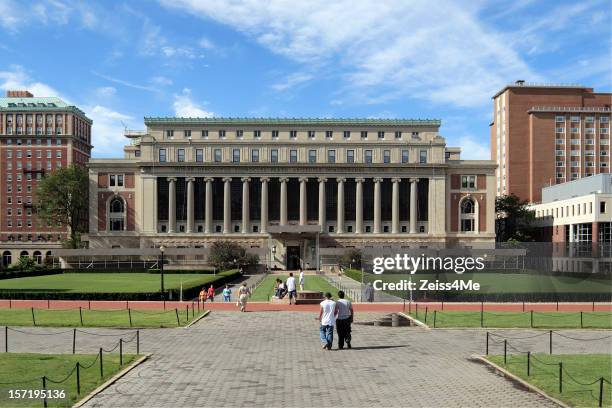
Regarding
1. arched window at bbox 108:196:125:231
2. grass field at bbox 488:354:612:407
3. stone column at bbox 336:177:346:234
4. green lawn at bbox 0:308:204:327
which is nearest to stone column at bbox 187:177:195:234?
arched window at bbox 108:196:125:231

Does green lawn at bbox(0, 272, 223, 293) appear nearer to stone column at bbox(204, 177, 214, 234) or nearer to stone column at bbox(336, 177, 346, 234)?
stone column at bbox(204, 177, 214, 234)

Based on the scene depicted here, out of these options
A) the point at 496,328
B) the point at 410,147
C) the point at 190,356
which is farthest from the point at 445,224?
the point at 190,356

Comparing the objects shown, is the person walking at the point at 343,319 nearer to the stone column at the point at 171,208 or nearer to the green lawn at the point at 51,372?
the green lawn at the point at 51,372

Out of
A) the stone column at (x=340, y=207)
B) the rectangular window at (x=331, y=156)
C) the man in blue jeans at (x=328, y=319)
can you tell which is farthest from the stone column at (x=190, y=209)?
the man in blue jeans at (x=328, y=319)

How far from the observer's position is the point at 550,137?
5433 inches

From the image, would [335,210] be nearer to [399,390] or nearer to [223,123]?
[223,123]

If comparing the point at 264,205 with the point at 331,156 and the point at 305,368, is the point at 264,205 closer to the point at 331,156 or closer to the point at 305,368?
the point at 331,156

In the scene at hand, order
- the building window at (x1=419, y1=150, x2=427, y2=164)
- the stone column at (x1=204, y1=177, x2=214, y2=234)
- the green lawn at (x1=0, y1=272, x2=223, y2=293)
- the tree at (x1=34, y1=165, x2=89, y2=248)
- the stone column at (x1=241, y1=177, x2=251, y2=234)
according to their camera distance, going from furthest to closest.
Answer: the tree at (x1=34, y1=165, x2=89, y2=248)
the building window at (x1=419, y1=150, x2=427, y2=164)
the stone column at (x1=241, y1=177, x2=251, y2=234)
the stone column at (x1=204, y1=177, x2=214, y2=234)
the green lawn at (x1=0, y1=272, x2=223, y2=293)

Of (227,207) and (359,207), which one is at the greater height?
(359,207)

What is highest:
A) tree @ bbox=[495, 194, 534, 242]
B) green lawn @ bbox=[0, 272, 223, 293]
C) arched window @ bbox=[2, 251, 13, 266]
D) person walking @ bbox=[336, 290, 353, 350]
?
tree @ bbox=[495, 194, 534, 242]

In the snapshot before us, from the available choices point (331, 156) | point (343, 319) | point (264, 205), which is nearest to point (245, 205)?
point (264, 205)

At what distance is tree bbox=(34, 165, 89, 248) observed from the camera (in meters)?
126

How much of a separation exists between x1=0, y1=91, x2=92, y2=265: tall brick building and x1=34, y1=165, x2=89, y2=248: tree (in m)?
13.7

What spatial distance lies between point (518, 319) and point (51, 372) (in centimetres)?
2796
